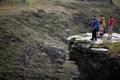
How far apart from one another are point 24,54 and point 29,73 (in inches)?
169

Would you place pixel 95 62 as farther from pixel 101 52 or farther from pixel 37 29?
pixel 37 29

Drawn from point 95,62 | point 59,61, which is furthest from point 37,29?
point 95,62

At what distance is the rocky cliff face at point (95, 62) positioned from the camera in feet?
83.5

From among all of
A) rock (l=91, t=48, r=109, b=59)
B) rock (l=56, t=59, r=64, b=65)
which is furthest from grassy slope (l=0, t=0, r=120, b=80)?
rock (l=91, t=48, r=109, b=59)

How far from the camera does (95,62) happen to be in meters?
27.6

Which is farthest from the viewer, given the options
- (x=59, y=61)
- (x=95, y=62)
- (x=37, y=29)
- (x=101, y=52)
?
(x=37, y=29)

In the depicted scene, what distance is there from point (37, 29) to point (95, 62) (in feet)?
128

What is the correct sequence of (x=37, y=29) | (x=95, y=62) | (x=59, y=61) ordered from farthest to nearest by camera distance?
(x=37, y=29) < (x=59, y=61) < (x=95, y=62)

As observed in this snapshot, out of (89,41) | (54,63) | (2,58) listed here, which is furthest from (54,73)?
(89,41)

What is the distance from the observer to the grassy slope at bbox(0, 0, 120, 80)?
57.7 meters

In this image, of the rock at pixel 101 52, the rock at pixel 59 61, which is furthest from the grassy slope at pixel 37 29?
the rock at pixel 101 52

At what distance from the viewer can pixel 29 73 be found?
188ft

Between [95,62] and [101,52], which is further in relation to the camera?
[95,62]

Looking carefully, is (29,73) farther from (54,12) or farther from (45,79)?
(54,12)
